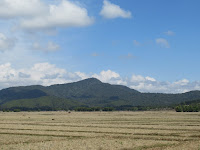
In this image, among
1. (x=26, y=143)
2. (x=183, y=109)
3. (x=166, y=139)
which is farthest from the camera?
Answer: (x=183, y=109)

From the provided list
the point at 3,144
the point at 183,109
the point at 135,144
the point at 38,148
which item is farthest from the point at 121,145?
the point at 183,109

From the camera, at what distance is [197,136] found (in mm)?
48625

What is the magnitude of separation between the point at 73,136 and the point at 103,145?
12.6 meters

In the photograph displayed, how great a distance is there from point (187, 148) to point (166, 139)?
8860mm

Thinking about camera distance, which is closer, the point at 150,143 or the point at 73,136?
the point at 150,143

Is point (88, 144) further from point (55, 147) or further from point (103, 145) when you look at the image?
point (55, 147)

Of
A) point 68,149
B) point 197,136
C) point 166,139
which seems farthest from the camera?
point 197,136

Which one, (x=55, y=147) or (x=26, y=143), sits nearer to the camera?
(x=55, y=147)

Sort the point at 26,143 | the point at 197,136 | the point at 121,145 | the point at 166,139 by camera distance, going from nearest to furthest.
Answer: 1. the point at 121,145
2. the point at 26,143
3. the point at 166,139
4. the point at 197,136

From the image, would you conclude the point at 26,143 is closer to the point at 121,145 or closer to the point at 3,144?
the point at 3,144

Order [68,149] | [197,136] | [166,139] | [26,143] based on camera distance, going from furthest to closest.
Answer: [197,136], [166,139], [26,143], [68,149]

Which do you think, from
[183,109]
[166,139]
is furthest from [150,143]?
[183,109]

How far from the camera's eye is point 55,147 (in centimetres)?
3800

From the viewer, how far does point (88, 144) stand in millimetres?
40531
